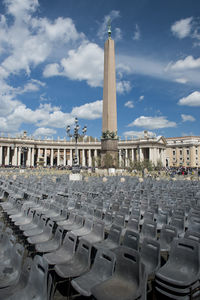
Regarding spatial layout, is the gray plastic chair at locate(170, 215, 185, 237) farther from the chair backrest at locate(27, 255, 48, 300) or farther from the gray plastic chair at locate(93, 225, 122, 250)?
the chair backrest at locate(27, 255, 48, 300)

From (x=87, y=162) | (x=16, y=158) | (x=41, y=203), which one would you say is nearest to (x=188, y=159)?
(x=87, y=162)

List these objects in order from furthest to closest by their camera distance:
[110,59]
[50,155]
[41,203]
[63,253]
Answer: [50,155] < [110,59] < [41,203] < [63,253]

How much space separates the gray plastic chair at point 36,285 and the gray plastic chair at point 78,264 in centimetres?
71

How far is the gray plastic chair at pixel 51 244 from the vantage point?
4844 mm

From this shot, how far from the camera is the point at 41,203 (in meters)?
9.33

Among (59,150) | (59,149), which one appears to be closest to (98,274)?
(59,149)

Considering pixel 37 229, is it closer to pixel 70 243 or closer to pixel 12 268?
pixel 70 243

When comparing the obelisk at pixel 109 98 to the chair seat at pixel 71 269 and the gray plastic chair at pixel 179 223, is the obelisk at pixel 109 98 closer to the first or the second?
the gray plastic chair at pixel 179 223

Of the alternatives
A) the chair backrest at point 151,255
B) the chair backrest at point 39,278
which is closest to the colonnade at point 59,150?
the chair backrest at point 151,255

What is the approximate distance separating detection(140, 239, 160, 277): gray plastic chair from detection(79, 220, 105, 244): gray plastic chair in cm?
161

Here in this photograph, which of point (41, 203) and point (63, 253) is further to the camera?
point (41, 203)

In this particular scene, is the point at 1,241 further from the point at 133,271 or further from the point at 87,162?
the point at 87,162

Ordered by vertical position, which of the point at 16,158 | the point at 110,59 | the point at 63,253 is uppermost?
the point at 110,59

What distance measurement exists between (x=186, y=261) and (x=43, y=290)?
255 cm
